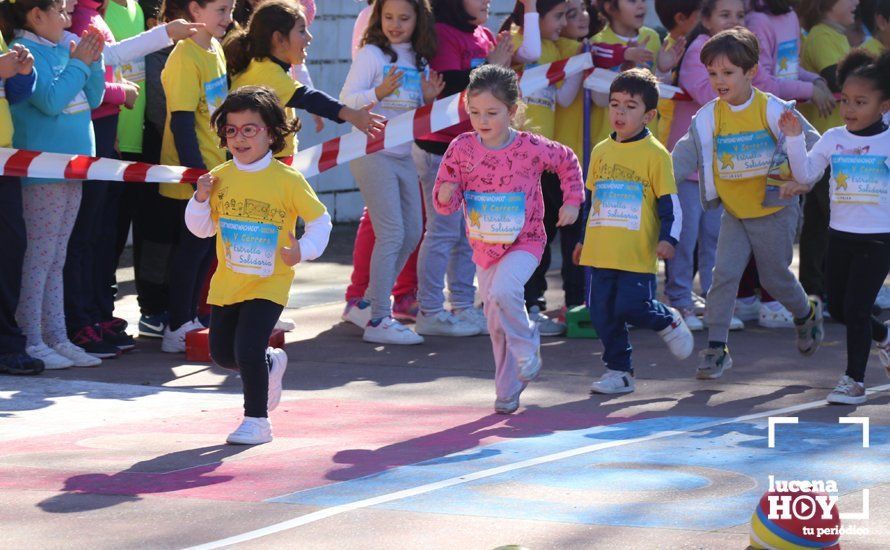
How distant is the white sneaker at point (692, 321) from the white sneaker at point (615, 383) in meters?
1.97

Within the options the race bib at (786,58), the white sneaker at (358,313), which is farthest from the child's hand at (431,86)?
the race bib at (786,58)

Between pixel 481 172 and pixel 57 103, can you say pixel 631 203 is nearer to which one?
pixel 481 172

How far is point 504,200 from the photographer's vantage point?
7.70 meters

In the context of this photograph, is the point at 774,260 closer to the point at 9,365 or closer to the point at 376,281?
the point at 376,281

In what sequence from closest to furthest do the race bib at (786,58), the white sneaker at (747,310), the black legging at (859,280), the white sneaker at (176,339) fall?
the black legging at (859,280)
the white sneaker at (176,339)
the white sneaker at (747,310)
the race bib at (786,58)

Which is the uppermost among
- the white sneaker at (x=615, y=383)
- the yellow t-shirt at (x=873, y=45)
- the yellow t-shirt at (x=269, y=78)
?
the yellow t-shirt at (x=873, y=45)

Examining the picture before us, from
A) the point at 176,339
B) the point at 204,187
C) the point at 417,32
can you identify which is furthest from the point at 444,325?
the point at 204,187

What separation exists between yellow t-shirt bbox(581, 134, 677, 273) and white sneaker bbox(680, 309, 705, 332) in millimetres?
1865

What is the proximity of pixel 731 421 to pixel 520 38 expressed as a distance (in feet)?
12.5

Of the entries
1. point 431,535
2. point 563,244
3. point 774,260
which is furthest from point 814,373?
point 431,535

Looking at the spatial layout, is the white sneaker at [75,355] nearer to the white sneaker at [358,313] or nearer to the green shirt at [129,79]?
the green shirt at [129,79]

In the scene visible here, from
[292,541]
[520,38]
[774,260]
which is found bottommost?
[292,541]

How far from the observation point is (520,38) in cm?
1034

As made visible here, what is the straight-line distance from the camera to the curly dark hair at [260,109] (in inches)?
279
